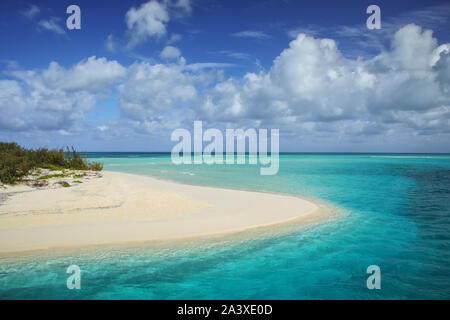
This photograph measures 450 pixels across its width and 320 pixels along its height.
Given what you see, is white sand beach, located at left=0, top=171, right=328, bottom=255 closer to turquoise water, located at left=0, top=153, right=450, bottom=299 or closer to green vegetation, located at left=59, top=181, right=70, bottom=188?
turquoise water, located at left=0, top=153, right=450, bottom=299

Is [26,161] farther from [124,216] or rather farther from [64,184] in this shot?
[124,216]

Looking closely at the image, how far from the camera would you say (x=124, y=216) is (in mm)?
11211

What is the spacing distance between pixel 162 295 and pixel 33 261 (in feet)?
13.7

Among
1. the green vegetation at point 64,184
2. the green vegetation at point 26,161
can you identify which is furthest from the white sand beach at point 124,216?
the green vegetation at point 26,161

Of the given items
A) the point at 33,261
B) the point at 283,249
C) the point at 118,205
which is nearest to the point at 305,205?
the point at 283,249

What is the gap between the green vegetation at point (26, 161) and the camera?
18.6 m

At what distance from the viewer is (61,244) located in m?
8.09

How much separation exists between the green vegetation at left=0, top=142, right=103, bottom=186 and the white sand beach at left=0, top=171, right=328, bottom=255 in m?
3.06

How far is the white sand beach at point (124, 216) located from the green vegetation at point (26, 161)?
3.06m

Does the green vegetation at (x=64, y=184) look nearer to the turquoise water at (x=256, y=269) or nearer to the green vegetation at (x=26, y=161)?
the green vegetation at (x=26, y=161)

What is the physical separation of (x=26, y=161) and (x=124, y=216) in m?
15.7

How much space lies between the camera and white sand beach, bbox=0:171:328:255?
870 cm
